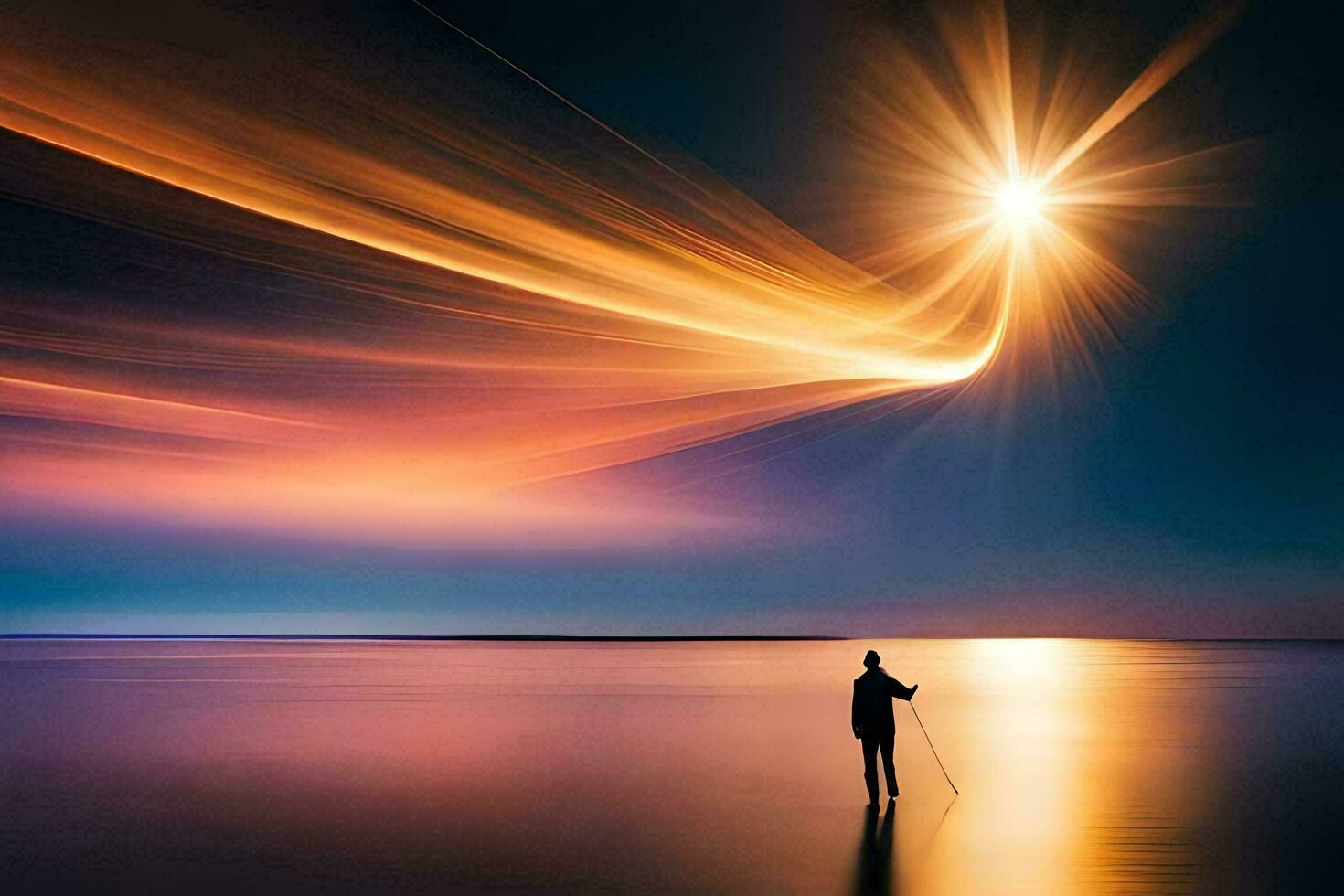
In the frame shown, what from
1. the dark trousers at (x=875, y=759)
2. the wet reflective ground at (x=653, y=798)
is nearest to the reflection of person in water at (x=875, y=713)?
the dark trousers at (x=875, y=759)

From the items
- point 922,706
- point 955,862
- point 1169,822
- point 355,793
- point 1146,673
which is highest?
point 1146,673

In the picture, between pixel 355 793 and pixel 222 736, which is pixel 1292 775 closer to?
pixel 355 793

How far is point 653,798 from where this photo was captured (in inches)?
326

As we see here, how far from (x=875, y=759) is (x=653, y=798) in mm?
1793

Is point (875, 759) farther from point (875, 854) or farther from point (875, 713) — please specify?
point (875, 854)

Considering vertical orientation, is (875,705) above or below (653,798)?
above

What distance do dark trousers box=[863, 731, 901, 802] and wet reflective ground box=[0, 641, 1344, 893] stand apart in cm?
18

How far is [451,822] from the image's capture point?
7238 millimetres

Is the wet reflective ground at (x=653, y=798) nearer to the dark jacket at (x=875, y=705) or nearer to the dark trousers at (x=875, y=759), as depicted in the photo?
the dark trousers at (x=875, y=759)

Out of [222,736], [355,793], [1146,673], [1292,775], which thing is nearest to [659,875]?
[355,793]

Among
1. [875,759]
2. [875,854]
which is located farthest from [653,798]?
[875,854]

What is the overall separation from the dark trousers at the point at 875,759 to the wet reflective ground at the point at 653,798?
18cm

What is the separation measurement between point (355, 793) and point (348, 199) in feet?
24.1

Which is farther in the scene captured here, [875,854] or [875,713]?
[875,713]
